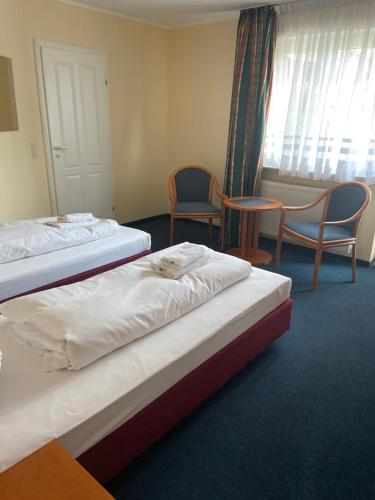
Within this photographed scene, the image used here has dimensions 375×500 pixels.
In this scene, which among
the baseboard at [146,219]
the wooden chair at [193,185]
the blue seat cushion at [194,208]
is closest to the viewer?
the blue seat cushion at [194,208]

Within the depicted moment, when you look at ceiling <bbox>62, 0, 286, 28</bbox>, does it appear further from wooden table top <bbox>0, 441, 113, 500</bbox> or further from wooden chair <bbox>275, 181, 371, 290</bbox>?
wooden table top <bbox>0, 441, 113, 500</bbox>

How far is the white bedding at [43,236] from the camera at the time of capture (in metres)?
2.58

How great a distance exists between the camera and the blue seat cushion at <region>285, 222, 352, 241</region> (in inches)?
130

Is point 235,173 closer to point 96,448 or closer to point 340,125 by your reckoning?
point 340,125

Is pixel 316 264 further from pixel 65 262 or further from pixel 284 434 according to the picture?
pixel 65 262

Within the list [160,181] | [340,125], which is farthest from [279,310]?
[160,181]

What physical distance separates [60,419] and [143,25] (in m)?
4.58

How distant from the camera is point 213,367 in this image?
184 cm

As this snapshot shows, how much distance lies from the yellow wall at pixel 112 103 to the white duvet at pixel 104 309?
222 centimetres

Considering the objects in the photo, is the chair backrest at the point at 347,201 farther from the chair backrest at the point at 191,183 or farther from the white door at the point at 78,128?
the white door at the point at 78,128

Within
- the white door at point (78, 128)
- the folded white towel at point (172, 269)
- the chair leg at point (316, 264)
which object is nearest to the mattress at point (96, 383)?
the folded white towel at point (172, 269)

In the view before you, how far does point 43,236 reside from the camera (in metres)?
2.75

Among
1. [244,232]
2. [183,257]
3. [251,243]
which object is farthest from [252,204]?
[183,257]

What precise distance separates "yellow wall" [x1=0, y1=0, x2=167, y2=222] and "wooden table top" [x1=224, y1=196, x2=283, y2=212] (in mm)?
1616
